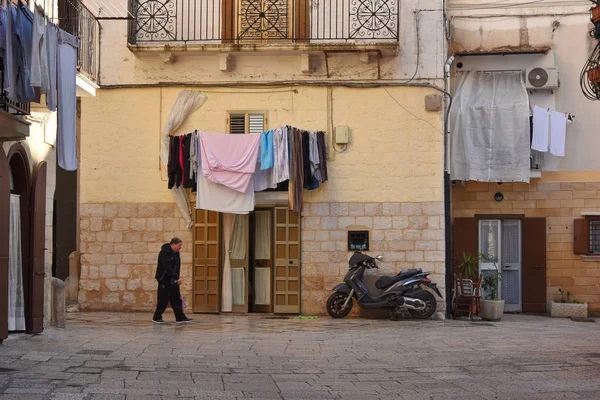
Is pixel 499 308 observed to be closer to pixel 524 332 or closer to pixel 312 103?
pixel 524 332

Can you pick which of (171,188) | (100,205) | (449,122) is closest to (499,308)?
(449,122)

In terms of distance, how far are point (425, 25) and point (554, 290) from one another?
6.29 meters

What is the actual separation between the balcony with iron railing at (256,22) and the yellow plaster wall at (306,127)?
3.17 feet

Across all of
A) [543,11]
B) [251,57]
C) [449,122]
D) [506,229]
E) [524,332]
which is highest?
[543,11]

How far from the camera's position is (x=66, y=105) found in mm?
12703

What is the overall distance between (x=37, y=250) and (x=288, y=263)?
5.65 metres

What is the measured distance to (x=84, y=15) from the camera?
16.3 meters

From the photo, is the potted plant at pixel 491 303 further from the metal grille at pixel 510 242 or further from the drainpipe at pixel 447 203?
the metal grille at pixel 510 242

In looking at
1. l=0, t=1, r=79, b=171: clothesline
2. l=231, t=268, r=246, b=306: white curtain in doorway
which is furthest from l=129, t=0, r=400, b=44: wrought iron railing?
l=231, t=268, r=246, b=306: white curtain in doorway

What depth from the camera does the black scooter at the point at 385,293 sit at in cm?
1645

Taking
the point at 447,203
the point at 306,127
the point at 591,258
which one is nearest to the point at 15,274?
the point at 306,127

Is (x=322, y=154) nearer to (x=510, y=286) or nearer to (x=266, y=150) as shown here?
(x=266, y=150)

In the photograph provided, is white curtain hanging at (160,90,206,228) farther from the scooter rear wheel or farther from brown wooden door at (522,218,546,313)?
brown wooden door at (522,218,546,313)

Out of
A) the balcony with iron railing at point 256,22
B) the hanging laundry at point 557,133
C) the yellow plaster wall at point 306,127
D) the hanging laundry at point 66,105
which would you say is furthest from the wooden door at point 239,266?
the hanging laundry at point 557,133
